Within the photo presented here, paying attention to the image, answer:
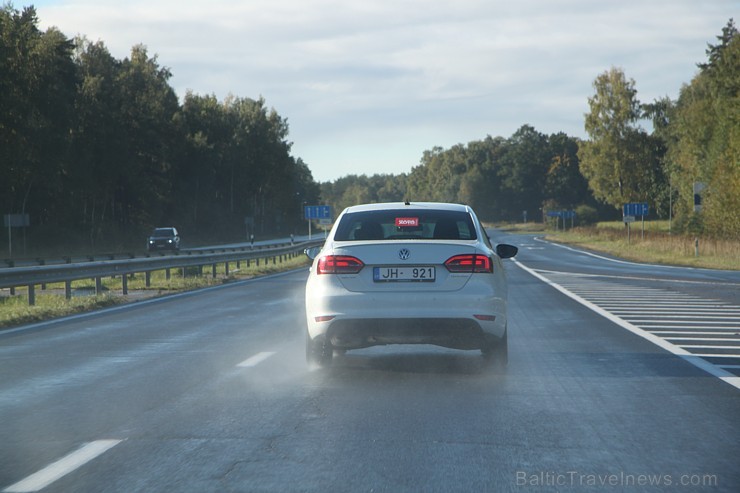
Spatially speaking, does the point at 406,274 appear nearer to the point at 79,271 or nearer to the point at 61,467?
the point at 61,467

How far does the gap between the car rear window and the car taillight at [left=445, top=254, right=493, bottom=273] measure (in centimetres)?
45

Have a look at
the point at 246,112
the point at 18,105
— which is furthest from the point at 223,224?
the point at 18,105

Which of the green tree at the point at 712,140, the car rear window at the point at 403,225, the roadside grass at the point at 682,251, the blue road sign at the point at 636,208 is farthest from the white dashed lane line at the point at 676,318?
the blue road sign at the point at 636,208

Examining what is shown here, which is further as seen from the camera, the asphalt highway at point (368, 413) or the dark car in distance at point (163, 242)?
the dark car in distance at point (163, 242)

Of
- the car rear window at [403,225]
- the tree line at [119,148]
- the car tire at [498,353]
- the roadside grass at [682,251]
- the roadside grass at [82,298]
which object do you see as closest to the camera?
the car tire at [498,353]

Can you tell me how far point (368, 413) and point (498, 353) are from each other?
258cm

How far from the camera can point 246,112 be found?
113688mm

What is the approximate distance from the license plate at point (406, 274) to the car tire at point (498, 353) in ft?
3.13

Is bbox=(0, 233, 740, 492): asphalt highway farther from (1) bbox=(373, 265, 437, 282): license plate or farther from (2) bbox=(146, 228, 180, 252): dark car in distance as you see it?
(2) bbox=(146, 228, 180, 252): dark car in distance

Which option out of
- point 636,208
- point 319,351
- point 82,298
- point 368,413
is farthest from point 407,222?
point 636,208

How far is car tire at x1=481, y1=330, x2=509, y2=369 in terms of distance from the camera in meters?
9.02

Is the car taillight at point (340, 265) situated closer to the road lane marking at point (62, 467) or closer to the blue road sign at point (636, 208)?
the road lane marking at point (62, 467)

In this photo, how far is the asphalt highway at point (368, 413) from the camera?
5.07 m

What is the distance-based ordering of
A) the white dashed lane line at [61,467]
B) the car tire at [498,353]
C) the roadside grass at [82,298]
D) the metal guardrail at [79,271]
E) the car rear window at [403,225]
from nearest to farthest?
the white dashed lane line at [61,467] → the car tire at [498,353] → the car rear window at [403,225] → the roadside grass at [82,298] → the metal guardrail at [79,271]
